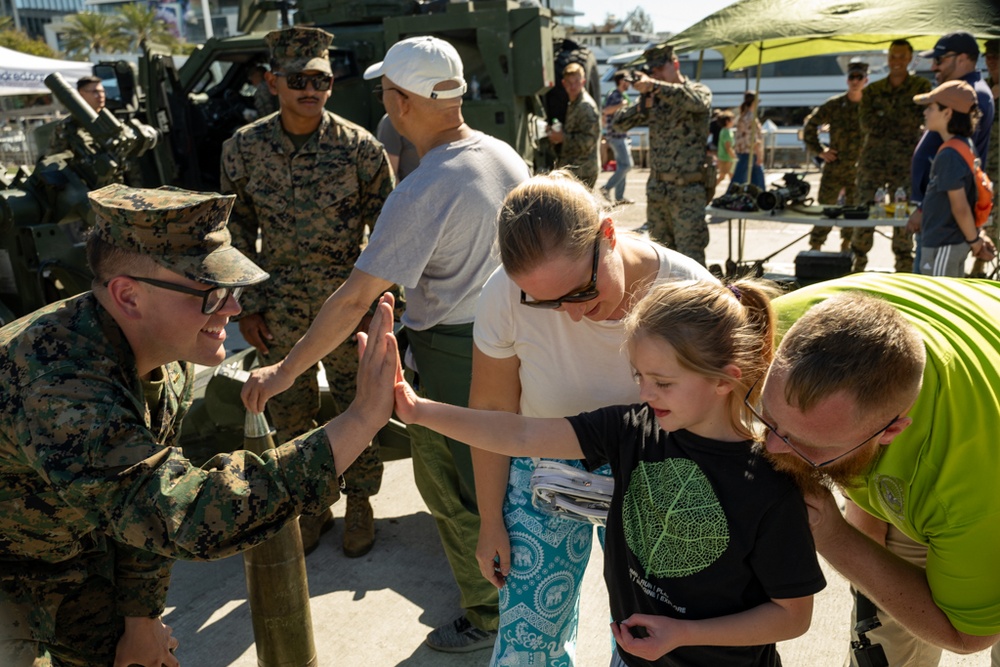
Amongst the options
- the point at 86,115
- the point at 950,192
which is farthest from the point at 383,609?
the point at 950,192

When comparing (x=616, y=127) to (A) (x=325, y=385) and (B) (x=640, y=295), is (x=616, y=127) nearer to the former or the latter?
(A) (x=325, y=385)

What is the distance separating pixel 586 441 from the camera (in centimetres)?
194

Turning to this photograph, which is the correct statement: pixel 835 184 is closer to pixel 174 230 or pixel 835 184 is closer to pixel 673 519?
pixel 673 519

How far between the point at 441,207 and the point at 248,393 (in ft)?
2.70

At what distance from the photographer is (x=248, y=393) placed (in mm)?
2629

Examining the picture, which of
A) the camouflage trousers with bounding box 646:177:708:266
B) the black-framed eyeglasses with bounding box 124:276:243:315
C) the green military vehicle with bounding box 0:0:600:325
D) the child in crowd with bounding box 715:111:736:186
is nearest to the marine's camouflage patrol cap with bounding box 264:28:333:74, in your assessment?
the black-framed eyeglasses with bounding box 124:276:243:315

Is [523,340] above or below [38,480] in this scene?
above

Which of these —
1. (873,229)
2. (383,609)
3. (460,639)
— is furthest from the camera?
(873,229)

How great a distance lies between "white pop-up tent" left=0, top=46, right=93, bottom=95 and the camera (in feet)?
46.2

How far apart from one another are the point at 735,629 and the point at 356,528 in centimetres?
246

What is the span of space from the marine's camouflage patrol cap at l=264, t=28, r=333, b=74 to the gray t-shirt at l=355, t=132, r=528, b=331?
1294mm

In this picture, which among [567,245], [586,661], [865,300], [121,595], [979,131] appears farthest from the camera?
[979,131]

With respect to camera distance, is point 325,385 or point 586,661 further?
point 325,385

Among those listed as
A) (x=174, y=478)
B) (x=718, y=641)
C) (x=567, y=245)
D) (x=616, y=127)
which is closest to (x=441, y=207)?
(x=567, y=245)
